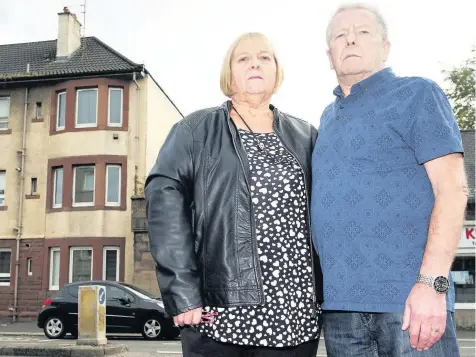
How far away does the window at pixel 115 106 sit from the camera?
25.1 metres

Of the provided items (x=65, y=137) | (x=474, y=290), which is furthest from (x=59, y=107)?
(x=474, y=290)

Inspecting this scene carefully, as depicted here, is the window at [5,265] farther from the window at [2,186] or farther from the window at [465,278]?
the window at [465,278]

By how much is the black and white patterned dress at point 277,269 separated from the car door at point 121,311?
44.4ft

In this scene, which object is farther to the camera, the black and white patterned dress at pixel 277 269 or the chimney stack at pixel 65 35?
the chimney stack at pixel 65 35

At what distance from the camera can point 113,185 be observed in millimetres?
24828


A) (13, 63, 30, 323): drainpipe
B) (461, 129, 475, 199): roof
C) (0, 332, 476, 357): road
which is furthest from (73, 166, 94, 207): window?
(461, 129, 475, 199): roof

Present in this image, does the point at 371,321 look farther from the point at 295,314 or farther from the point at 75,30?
the point at 75,30

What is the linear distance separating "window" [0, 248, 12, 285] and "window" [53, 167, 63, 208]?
2.78m

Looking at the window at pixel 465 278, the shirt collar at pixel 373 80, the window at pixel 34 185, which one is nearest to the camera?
the shirt collar at pixel 373 80

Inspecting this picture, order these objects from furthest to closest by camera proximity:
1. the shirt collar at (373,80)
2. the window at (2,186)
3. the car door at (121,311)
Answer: the window at (2,186) → the car door at (121,311) → the shirt collar at (373,80)

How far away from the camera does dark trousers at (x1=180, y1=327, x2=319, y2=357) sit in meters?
2.77

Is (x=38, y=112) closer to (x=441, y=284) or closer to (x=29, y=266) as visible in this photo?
(x=29, y=266)

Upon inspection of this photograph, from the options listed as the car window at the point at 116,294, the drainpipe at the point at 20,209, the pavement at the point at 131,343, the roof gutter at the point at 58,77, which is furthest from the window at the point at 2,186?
the car window at the point at 116,294

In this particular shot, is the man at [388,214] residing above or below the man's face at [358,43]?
below
